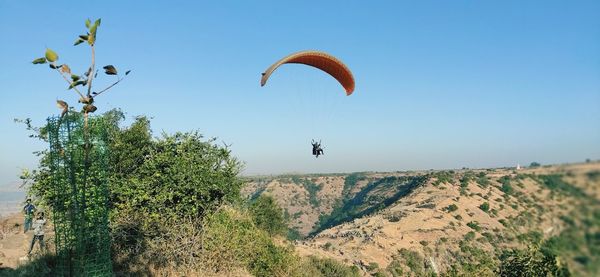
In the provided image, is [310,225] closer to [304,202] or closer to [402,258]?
[304,202]

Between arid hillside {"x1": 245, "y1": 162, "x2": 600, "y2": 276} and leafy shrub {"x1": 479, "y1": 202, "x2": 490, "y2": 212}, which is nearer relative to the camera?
arid hillside {"x1": 245, "y1": 162, "x2": 600, "y2": 276}

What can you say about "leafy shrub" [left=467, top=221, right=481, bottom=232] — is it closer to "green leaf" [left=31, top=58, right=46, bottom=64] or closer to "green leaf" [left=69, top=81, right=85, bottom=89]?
"green leaf" [left=69, top=81, right=85, bottom=89]

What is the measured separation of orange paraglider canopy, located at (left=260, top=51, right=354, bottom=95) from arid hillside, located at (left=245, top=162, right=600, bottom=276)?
959 cm

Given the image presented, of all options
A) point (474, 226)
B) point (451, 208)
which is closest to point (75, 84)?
point (474, 226)

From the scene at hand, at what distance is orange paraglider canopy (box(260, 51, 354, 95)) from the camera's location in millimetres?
17484

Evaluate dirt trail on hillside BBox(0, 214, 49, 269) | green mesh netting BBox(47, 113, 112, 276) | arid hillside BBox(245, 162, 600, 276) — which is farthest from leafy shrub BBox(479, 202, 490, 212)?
green mesh netting BBox(47, 113, 112, 276)

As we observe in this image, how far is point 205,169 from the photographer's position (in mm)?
19422

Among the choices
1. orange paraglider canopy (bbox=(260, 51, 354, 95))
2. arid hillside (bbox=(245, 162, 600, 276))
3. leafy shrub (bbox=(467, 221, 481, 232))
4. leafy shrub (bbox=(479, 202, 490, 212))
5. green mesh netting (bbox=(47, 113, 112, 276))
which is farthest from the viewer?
leafy shrub (bbox=(479, 202, 490, 212))

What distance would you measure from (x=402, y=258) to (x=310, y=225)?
69.6 metres

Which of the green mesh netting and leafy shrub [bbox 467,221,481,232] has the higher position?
the green mesh netting

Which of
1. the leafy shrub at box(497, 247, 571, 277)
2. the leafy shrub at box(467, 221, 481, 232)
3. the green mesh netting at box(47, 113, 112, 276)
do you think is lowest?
the leafy shrub at box(467, 221, 481, 232)

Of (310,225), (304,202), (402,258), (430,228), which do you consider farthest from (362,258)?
(304,202)

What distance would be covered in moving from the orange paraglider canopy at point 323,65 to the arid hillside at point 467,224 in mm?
9589

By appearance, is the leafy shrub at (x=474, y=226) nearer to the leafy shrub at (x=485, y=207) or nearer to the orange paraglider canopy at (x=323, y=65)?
the leafy shrub at (x=485, y=207)
